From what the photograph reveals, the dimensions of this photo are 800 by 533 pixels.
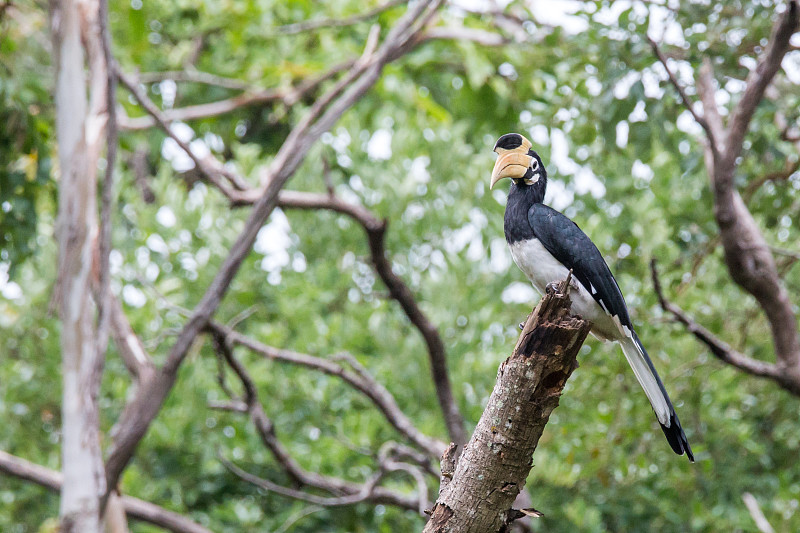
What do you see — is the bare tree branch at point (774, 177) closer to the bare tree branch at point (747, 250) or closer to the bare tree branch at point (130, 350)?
the bare tree branch at point (747, 250)

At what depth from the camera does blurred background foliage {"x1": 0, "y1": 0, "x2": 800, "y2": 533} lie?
3.79 meters

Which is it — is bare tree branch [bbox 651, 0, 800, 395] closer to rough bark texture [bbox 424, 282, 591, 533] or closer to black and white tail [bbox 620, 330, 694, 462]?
black and white tail [bbox 620, 330, 694, 462]

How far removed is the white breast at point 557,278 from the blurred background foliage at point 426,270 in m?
1.10

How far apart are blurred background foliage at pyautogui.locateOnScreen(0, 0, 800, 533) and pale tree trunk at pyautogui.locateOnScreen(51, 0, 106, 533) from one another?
32 cm

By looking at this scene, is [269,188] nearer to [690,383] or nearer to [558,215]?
[558,215]

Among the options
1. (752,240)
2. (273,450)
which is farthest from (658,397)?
(273,450)

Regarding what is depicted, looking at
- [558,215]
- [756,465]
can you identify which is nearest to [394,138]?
[756,465]

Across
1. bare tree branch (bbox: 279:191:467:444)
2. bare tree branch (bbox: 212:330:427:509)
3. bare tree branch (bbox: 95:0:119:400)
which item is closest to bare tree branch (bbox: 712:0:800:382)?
bare tree branch (bbox: 279:191:467:444)

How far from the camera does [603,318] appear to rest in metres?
2.41

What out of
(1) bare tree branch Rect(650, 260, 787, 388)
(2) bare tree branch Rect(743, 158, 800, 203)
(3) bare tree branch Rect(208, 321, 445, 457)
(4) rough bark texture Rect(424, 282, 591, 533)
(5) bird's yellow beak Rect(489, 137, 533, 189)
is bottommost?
(4) rough bark texture Rect(424, 282, 591, 533)

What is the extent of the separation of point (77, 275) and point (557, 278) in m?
1.91

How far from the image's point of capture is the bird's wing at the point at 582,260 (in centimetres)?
237

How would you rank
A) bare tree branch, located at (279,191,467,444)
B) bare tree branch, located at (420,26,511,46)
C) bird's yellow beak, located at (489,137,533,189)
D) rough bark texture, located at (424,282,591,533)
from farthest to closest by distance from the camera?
bare tree branch, located at (420,26,511,46)
bare tree branch, located at (279,191,467,444)
bird's yellow beak, located at (489,137,533,189)
rough bark texture, located at (424,282,591,533)

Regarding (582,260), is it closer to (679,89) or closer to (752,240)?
(679,89)
